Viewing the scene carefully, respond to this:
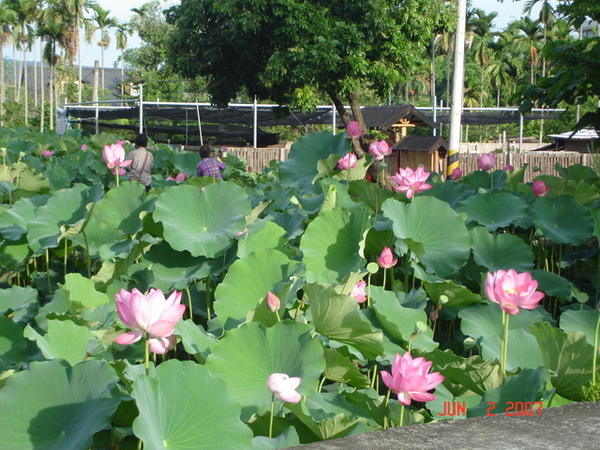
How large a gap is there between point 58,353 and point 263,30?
12.8 meters

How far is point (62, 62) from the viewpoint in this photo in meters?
41.2

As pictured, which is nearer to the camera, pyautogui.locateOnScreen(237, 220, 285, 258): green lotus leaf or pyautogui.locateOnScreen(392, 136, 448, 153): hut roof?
pyautogui.locateOnScreen(237, 220, 285, 258): green lotus leaf

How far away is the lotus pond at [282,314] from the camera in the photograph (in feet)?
3.88

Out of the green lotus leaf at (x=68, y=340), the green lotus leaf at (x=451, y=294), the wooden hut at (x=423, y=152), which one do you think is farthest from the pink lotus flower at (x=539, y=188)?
the wooden hut at (x=423, y=152)

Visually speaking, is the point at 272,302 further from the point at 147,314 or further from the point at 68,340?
the point at 68,340

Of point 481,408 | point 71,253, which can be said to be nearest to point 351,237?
point 481,408

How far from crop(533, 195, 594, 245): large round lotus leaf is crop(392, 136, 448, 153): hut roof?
40.9 ft

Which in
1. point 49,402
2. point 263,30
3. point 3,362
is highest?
point 263,30

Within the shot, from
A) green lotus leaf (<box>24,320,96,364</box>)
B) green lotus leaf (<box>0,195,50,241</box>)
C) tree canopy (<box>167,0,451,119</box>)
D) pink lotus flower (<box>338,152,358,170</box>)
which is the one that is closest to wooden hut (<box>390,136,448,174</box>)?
tree canopy (<box>167,0,451,119</box>)

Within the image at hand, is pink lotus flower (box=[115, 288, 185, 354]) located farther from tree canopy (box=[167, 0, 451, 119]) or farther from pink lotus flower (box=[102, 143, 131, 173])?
tree canopy (box=[167, 0, 451, 119])

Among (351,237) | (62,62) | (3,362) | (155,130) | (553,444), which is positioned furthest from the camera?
(62,62)

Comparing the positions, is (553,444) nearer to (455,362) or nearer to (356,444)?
(356,444)

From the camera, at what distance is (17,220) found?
2.57m

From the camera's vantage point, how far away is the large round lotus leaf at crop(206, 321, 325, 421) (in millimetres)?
1354
